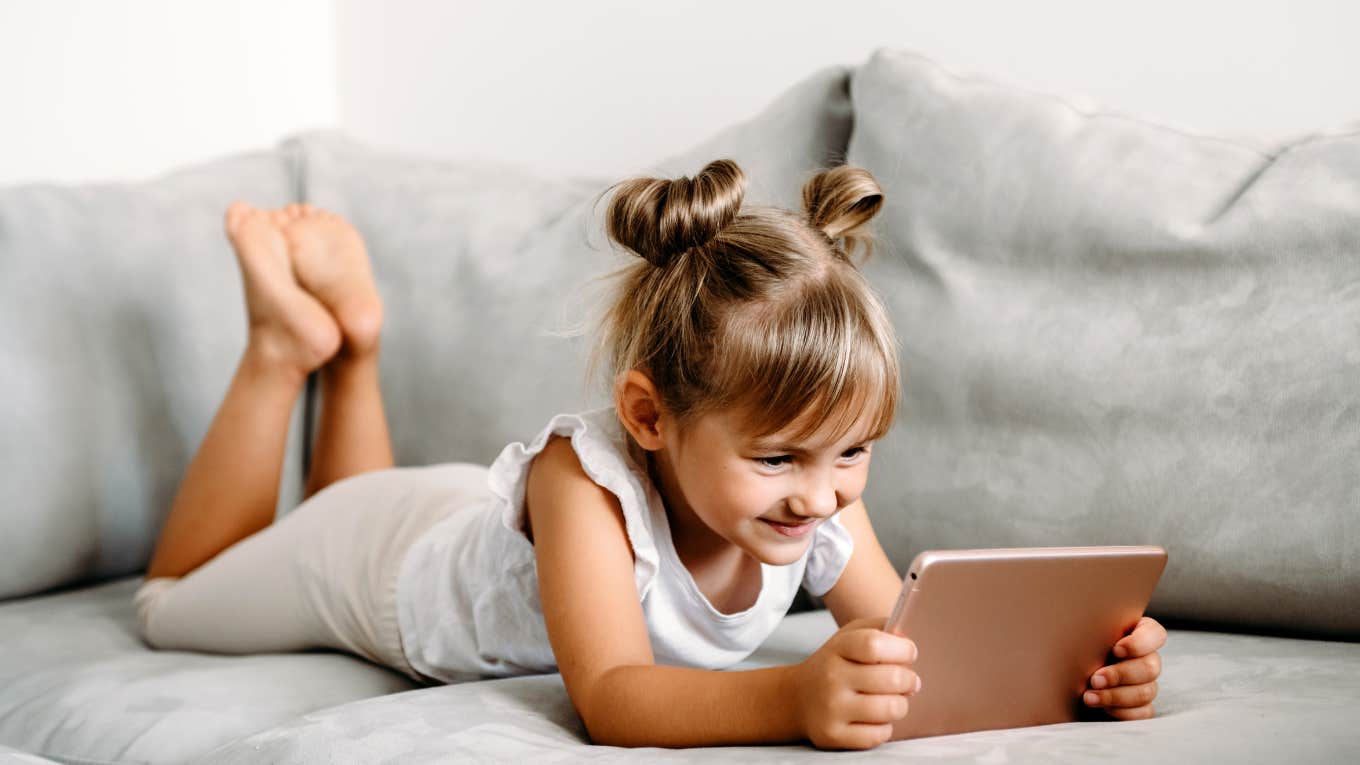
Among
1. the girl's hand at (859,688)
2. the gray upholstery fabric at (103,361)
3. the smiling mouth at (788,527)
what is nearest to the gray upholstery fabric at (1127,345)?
the smiling mouth at (788,527)

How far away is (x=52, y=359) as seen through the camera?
4.61 ft

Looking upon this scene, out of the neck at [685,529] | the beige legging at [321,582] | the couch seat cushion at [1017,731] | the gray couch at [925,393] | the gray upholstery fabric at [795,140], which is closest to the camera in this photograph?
the couch seat cushion at [1017,731]

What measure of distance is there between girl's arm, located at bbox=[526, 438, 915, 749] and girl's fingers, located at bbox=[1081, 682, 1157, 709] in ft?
0.61

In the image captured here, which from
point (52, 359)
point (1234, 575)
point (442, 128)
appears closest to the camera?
point (1234, 575)

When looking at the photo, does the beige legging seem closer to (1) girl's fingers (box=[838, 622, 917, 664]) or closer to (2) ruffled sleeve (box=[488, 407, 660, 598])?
(2) ruffled sleeve (box=[488, 407, 660, 598])

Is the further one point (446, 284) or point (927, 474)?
point (446, 284)

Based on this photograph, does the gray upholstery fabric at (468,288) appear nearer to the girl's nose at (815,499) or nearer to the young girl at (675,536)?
the young girl at (675,536)

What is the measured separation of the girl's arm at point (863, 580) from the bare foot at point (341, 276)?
2.18 ft

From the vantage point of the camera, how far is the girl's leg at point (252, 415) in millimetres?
1409

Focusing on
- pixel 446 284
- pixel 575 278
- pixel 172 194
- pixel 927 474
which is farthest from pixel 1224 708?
pixel 172 194

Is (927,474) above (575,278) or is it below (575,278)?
below

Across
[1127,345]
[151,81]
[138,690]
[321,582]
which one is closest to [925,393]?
[1127,345]

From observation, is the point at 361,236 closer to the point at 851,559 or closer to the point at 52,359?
the point at 52,359

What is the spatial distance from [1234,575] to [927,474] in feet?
0.92
